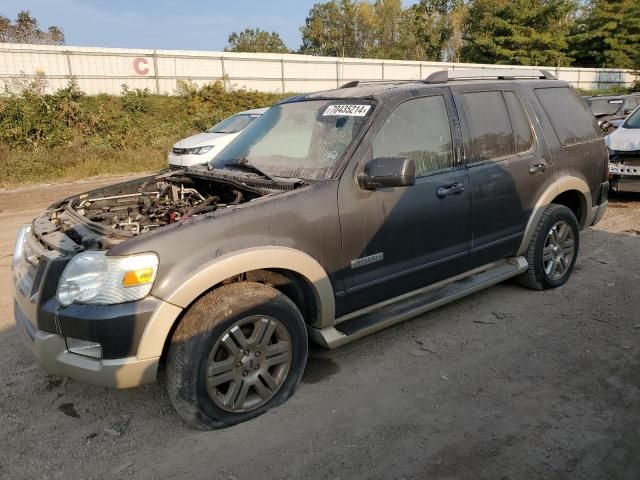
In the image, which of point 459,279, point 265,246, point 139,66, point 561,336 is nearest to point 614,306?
point 561,336

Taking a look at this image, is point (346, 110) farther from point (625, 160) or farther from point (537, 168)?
point (625, 160)

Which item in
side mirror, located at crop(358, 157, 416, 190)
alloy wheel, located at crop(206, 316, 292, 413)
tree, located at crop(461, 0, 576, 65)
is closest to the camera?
alloy wheel, located at crop(206, 316, 292, 413)

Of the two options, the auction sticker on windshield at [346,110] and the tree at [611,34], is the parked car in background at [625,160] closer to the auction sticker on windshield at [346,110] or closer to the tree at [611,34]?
the auction sticker on windshield at [346,110]

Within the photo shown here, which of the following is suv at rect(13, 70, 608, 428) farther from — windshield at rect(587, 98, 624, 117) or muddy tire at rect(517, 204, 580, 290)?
windshield at rect(587, 98, 624, 117)

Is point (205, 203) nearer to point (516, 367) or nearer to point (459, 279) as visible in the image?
point (459, 279)

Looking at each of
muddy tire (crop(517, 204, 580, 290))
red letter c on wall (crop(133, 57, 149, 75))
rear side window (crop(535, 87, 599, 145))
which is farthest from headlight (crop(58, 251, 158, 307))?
red letter c on wall (crop(133, 57, 149, 75))

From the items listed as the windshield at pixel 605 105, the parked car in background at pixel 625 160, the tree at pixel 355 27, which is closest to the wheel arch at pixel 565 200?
the parked car in background at pixel 625 160

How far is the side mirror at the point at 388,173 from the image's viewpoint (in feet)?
10.4

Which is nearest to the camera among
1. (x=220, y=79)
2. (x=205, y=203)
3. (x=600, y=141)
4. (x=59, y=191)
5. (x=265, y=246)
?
(x=265, y=246)

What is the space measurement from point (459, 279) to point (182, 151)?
9.13m

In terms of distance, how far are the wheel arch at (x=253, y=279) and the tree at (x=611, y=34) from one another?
48.1m

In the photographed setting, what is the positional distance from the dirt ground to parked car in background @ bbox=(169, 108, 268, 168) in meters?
7.60

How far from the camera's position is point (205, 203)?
3.45 meters

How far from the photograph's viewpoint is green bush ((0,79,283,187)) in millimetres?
14195
